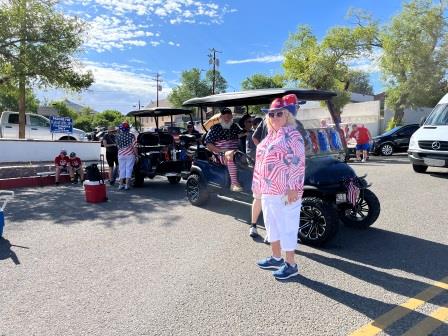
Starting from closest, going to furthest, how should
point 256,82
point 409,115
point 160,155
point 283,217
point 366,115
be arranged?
point 283,217
point 160,155
point 409,115
point 366,115
point 256,82

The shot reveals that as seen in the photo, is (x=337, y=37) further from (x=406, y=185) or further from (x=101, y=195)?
(x=101, y=195)

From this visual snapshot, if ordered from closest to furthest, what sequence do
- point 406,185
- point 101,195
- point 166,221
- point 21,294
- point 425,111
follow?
point 21,294
point 166,221
point 101,195
point 406,185
point 425,111

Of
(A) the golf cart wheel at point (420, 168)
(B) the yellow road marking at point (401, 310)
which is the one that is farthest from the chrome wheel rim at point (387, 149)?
(B) the yellow road marking at point (401, 310)

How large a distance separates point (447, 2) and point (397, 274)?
27989mm

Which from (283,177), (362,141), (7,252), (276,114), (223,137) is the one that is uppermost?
(276,114)

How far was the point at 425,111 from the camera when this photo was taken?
3375 cm

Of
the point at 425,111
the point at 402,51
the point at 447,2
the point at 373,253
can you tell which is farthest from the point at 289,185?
the point at 425,111

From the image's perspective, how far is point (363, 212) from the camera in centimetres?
599

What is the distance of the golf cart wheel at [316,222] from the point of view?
511cm

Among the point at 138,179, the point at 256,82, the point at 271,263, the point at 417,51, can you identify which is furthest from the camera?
the point at 256,82

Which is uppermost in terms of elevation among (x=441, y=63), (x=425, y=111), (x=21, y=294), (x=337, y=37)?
(x=337, y=37)

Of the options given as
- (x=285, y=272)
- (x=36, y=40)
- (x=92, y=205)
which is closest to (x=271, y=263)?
(x=285, y=272)

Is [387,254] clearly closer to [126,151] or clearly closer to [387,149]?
[126,151]

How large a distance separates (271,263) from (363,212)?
7.17 ft
